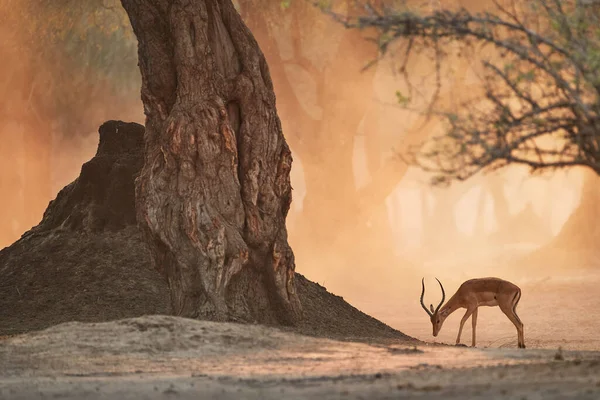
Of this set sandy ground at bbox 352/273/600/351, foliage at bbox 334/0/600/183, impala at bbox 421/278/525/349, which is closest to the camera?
foliage at bbox 334/0/600/183

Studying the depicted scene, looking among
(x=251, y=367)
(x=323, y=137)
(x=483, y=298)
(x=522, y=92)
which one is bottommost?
(x=251, y=367)

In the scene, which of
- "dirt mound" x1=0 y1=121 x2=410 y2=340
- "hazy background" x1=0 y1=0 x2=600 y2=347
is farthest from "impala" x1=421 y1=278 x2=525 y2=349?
"hazy background" x1=0 y1=0 x2=600 y2=347

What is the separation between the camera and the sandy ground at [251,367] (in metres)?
8.23

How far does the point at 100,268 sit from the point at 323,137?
14.7 m

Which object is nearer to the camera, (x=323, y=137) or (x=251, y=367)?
(x=251, y=367)

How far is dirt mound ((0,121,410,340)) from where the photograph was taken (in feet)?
54.3

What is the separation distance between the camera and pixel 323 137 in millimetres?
31812

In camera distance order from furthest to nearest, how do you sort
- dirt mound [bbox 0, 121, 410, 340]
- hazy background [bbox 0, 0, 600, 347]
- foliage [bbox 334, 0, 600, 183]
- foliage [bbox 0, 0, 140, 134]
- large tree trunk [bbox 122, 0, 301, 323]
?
foliage [bbox 0, 0, 140, 134] → hazy background [bbox 0, 0, 600, 347] → dirt mound [bbox 0, 121, 410, 340] → large tree trunk [bbox 122, 0, 301, 323] → foliage [bbox 334, 0, 600, 183]

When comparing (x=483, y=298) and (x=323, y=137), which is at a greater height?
(x=323, y=137)

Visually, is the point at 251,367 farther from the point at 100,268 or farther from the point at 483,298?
the point at 483,298

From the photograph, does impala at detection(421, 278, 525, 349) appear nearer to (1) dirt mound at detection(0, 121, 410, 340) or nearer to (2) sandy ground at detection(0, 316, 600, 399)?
(1) dirt mound at detection(0, 121, 410, 340)

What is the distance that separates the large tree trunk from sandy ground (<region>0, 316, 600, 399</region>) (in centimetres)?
193

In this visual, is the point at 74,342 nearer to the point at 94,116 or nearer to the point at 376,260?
the point at 376,260

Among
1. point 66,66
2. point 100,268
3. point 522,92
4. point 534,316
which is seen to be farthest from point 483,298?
point 66,66
